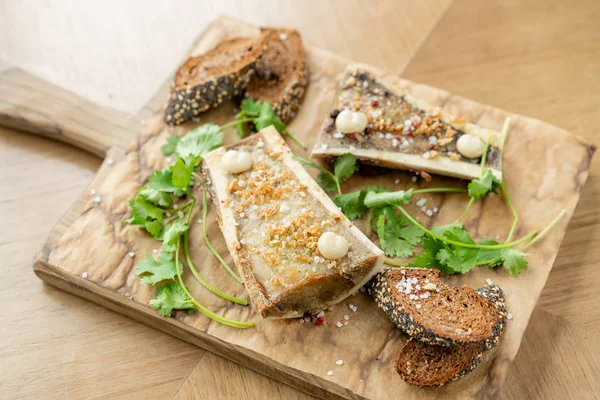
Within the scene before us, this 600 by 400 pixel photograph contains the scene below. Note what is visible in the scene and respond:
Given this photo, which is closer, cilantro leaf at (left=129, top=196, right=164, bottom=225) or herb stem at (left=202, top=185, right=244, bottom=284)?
herb stem at (left=202, top=185, right=244, bottom=284)

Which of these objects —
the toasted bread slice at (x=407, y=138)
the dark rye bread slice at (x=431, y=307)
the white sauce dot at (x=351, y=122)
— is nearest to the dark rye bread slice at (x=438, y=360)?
the dark rye bread slice at (x=431, y=307)

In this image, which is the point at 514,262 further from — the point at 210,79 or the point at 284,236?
the point at 210,79

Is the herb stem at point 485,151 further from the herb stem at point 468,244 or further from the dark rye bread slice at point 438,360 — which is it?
the dark rye bread slice at point 438,360

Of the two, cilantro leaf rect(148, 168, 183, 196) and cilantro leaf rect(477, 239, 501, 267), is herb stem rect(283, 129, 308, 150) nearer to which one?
cilantro leaf rect(148, 168, 183, 196)

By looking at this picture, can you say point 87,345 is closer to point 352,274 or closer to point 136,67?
point 352,274

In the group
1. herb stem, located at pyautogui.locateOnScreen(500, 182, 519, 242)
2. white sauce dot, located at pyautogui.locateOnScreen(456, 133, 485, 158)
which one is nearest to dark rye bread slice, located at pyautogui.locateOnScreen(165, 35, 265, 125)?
white sauce dot, located at pyautogui.locateOnScreen(456, 133, 485, 158)

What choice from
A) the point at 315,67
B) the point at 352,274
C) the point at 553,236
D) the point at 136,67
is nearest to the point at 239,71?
the point at 315,67
